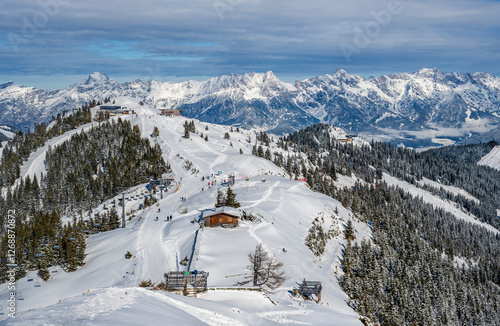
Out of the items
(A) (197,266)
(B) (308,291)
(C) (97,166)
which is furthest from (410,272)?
(C) (97,166)

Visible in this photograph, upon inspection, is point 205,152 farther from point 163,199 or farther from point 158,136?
point 163,199

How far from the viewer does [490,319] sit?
340ft

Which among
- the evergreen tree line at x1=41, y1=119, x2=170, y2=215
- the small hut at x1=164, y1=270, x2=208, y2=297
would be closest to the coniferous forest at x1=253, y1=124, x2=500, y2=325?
the small hut at x1=164, y1=270, x2=208, y2=297

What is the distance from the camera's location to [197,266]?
5222 centimetres

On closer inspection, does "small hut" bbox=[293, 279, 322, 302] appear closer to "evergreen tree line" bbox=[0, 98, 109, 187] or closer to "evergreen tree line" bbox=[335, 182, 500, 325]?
"evergreen tree line" bbox=[335, 182, 500, 325]

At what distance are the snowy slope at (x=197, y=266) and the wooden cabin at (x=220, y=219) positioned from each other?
189cm

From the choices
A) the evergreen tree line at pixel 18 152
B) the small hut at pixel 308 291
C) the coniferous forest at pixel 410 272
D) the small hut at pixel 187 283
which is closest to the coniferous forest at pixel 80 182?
the evergreen tree line at pixel 18 152

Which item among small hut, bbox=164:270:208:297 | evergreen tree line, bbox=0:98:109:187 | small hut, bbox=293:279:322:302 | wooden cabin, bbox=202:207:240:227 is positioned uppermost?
evergreen tree line, bbox=0:98:109:187

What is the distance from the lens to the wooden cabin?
233ft

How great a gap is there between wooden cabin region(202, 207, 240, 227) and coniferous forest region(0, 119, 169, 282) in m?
22.0

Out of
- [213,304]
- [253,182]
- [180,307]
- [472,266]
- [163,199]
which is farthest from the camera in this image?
[472,266]

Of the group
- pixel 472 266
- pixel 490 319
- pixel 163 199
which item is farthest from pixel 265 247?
pixel 472 266

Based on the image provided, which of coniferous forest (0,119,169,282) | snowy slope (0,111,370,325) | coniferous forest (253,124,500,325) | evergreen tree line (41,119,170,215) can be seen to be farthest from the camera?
evergreen tree line (41,119,170,215)

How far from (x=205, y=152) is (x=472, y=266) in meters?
111
